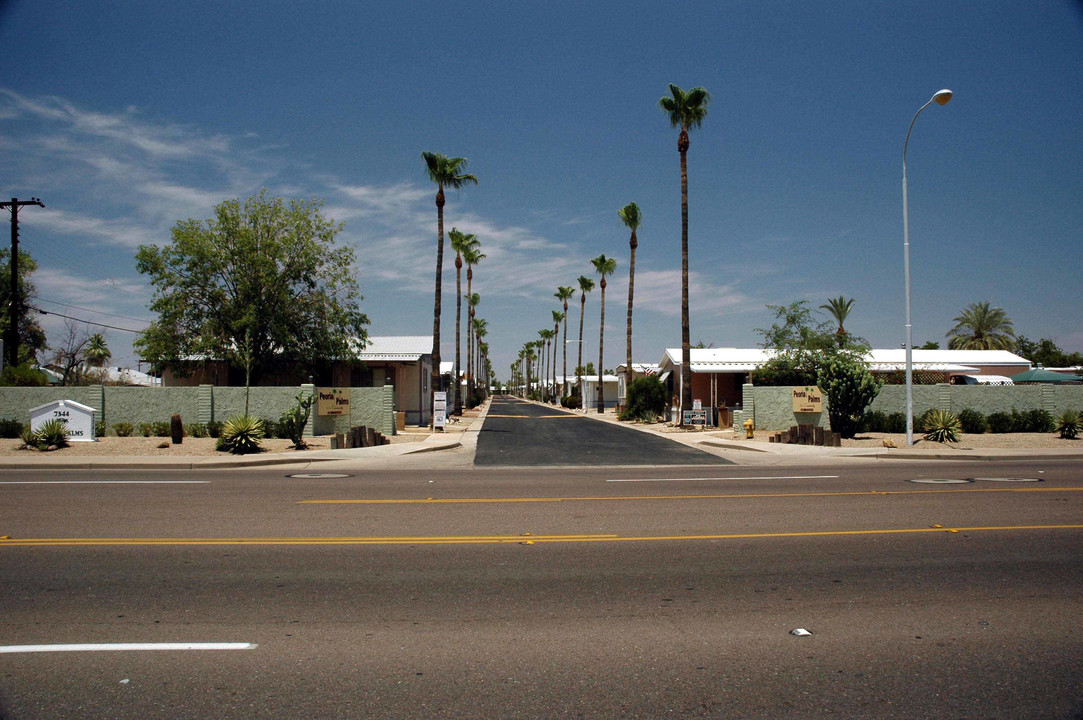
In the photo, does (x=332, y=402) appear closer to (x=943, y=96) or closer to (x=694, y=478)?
(x=694, y=478)

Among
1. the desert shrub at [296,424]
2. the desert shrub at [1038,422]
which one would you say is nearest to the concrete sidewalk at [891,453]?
the desert shrub at [1038,422]

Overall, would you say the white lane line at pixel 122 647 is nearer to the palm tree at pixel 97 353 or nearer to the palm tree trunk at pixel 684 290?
the palm tree trunk at pixel 684 290

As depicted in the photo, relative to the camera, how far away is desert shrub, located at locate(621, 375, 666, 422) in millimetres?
41344

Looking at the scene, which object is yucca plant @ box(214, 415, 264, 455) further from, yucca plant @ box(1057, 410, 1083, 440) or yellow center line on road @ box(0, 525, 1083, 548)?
yucca plant @ box(1057, 410, 1083, 440)

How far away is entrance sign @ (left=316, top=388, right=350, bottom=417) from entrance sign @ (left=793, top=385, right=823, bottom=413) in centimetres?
1796

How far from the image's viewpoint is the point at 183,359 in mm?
32750

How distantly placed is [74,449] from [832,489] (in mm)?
21034

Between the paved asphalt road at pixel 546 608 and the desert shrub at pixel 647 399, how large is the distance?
97.7 feet

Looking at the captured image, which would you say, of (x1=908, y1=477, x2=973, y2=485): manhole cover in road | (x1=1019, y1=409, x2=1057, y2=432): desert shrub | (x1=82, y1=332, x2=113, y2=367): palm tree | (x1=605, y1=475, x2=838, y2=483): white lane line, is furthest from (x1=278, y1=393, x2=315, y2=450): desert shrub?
(x1=82, y1=332, x2=113, y2=367): palm tree

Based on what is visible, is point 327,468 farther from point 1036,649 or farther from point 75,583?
point 1036,649

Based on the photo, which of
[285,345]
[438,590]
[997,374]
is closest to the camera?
[438,590]

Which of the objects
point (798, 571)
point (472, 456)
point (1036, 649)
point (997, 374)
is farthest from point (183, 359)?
point (997, 374)

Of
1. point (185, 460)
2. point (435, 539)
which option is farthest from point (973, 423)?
point (185, 460)

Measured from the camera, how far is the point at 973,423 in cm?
2714
